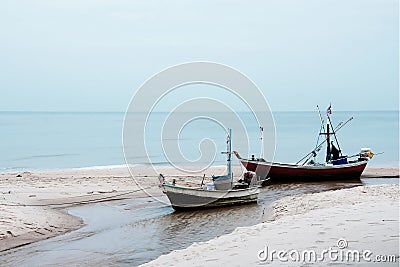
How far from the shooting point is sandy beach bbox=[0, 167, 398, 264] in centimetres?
1457

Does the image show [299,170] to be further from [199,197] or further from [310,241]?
[310,241]

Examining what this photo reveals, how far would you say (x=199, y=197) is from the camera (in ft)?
60.9

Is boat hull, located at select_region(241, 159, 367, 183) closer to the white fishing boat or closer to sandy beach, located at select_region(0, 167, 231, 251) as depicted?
sandy beach, located at select_region(0, 167, 231, 251)

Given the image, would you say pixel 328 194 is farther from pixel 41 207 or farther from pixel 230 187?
pixel 41 207

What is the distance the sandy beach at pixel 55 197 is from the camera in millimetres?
14570

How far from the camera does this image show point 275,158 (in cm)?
4588

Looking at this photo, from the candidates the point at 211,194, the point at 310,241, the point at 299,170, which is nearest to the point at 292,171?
the point at 299,170

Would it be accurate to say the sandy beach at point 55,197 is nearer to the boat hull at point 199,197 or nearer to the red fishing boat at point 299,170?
the boat hull at point 199,197

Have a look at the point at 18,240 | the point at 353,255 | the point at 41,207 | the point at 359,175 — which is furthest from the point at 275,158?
the point at 353,255

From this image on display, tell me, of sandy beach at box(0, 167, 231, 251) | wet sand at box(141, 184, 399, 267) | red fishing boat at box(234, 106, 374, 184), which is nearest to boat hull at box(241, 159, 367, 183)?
red fishing boat at box(234, 106, 374, 184)

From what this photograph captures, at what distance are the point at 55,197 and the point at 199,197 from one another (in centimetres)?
644

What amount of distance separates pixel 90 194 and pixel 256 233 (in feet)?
41.9

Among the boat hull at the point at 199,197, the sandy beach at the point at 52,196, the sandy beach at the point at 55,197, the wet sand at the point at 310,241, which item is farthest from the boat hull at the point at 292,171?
the wet sand at the point at 310,241

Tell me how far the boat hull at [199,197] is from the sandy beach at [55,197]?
66.1 inches
